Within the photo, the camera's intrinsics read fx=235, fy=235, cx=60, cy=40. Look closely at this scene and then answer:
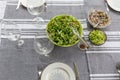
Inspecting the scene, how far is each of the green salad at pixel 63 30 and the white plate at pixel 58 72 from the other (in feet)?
0.35

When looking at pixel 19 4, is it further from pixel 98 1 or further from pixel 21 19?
pixel 98 1

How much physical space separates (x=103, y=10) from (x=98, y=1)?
0.25ft

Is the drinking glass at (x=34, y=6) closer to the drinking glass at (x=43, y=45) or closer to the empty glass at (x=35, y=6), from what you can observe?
the empty glass at (x=35, y=6)

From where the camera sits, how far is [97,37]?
48.3 inches

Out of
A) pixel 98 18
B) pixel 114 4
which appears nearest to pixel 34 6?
pixel 98 18

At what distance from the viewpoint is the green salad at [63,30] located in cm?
117

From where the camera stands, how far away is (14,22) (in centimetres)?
127

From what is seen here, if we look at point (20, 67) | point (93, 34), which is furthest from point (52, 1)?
point (20, 67)

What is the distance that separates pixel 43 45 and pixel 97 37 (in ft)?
0.93

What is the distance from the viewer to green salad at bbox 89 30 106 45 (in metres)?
1.22

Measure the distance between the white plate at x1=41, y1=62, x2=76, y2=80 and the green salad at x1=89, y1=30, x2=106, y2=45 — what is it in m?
0.21

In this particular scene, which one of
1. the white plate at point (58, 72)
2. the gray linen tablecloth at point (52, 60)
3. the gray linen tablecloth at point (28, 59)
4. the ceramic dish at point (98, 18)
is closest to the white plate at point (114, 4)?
the ceramic dish at point (98, 18)

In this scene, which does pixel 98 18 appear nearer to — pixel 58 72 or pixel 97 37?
pixel 97 37

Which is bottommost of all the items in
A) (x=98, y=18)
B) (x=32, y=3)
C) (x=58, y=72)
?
(x=58, y=72)
